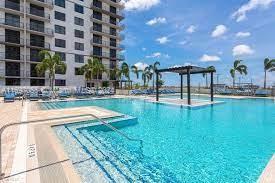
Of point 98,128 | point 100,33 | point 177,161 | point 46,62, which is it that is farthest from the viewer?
point 100,33

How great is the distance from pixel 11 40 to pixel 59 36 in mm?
7278

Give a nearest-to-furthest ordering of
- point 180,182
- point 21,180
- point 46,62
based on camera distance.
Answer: point 21,180, point 180,182, point 46,62

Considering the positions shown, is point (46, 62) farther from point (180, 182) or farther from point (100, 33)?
point (180, 182)

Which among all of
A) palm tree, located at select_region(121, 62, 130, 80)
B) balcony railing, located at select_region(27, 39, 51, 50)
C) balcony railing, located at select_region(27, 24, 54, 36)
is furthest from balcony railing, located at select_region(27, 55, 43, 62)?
palm tree, located at select_region(121, 62, 130, 80)

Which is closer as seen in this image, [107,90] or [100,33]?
[107,90]

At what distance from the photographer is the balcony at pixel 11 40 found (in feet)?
93.4

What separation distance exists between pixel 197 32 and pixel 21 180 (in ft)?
89.1

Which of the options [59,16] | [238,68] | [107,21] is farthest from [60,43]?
[238,68]

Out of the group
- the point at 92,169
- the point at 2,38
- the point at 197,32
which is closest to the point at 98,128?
the point at 92,169

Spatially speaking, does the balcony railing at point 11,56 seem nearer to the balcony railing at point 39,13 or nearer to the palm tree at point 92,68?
the balcony railing at point 39,13

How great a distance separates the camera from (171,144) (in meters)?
6.69

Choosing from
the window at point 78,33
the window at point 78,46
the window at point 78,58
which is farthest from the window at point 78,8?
the window at point 78,58

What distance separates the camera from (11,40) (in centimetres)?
2945

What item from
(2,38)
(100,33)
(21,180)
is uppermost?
(100,33)
